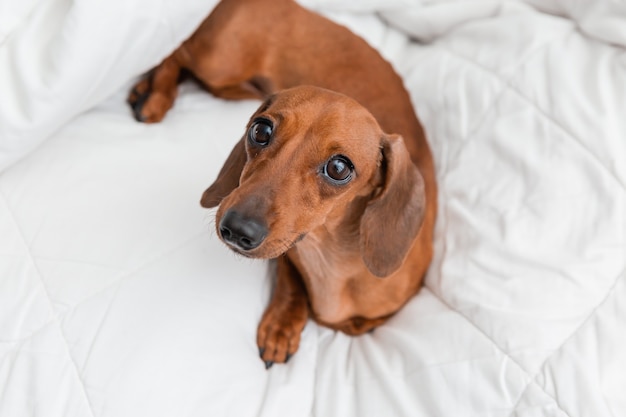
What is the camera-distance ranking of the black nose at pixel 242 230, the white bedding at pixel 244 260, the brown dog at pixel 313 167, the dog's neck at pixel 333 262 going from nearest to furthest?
1. the black nose at pixel 242 230
2. the brown dog at pixel 313 167
3. the white bedding at pixel 244 260
4. the dog's neck at pixel 333 262

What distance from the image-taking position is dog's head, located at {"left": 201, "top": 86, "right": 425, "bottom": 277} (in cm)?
140

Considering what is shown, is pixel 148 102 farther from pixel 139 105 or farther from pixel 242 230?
pixel 242 230

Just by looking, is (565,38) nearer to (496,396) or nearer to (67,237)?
(496,396)

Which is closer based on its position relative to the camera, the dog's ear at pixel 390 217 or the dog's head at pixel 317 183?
the dog's head at pixel 317 183

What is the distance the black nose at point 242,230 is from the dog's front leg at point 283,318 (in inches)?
21.5

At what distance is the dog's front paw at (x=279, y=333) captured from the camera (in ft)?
5.98

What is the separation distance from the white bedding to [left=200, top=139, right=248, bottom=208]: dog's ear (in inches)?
8.0

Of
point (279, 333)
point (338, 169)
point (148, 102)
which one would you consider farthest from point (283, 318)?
point (148, 102)

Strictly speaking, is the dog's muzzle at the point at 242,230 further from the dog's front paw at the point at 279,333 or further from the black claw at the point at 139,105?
the black claw at the point at 139,105

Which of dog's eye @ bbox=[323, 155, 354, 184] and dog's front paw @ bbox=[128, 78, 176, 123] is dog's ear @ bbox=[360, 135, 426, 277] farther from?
dog's front paw @ bbox=[128, 78, 176, 123]

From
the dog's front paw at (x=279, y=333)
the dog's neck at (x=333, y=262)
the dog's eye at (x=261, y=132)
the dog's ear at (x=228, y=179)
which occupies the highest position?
the dog's eye at (x=261, y=132)

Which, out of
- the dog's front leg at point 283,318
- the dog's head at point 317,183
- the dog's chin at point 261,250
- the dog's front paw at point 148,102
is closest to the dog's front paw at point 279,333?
the dog's front leg at point 283,318

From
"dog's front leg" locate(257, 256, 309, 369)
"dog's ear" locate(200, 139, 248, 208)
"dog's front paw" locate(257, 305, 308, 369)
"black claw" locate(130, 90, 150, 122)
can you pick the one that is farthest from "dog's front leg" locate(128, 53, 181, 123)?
"dog's front paw" locate(257, 305, 308, 369)

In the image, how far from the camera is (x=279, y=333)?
185cm
